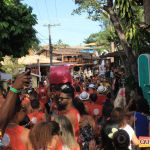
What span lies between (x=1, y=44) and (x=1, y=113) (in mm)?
13214

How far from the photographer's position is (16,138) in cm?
536

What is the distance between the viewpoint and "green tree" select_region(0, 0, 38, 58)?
58.1 ft

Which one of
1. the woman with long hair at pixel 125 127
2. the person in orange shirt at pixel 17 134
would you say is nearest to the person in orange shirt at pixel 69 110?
the woman with long hair at pixel 125 127

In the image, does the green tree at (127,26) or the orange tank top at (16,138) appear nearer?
the orange tank top at (16,138)

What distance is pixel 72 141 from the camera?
544 centimetres

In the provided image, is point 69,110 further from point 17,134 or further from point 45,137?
point 45,137

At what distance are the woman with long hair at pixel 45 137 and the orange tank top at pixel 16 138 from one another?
597mm

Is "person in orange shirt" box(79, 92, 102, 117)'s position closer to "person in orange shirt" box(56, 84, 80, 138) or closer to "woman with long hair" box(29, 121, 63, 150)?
"person in orange shirt" box(56, 84, 80, 138)

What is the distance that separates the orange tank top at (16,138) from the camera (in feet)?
17.4

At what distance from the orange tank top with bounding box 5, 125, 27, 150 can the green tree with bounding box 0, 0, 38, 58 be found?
12.1m

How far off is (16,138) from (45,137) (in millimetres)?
866

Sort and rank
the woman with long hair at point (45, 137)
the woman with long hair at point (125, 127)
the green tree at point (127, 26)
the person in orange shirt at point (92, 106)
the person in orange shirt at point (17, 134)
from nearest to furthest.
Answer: the woman with long hair at point (45, 137) < the person in orange shirt at point (17, 134) < the woman with long hair at point (125, 127) < the person in orange shirt at point (92, 106) < the green tree at point (127, 26)

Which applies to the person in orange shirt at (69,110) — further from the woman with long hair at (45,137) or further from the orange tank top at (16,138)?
the woman with long hair at (45,137)

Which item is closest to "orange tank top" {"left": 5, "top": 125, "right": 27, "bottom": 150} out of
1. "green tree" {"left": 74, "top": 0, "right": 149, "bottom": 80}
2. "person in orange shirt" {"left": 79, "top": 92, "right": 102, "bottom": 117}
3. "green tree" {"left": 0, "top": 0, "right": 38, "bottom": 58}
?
"person in orange shirt" {"left": 79, "top": 92, "right": 102, "bottom": 117}
